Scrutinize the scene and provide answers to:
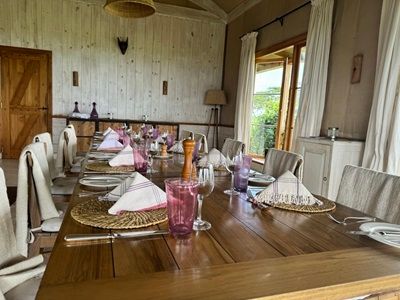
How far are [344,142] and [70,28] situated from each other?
16.2ft

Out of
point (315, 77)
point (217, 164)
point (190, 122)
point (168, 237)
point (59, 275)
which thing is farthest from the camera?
point (190, 122)

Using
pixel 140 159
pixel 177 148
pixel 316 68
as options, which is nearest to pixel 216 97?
pixel 316 68

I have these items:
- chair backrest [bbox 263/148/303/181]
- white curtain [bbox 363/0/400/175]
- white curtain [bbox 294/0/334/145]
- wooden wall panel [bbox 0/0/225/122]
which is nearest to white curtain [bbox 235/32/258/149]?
wooden wall panel [bbox 0/0/225/122]

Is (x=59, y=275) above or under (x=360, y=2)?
under

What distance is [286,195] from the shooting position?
1211 millimetres

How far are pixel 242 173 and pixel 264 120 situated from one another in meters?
3.62

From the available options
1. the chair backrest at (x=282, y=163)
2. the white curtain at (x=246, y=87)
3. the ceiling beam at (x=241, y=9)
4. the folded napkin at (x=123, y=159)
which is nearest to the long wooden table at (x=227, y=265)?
the folded napkin at (x=123, y=159)

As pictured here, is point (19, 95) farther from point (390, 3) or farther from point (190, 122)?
point (390, 3)

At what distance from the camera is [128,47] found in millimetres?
5582

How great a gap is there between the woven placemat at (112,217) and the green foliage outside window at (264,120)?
151 inches

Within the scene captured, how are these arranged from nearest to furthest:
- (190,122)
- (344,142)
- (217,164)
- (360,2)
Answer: (217,164) → (344,142) → (360,2) → (190,122)

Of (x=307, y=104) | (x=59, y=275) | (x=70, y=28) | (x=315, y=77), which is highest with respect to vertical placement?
(x=70, y=28)

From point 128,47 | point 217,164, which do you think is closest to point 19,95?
point 128,47

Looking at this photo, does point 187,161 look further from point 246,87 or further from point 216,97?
point 216,97
